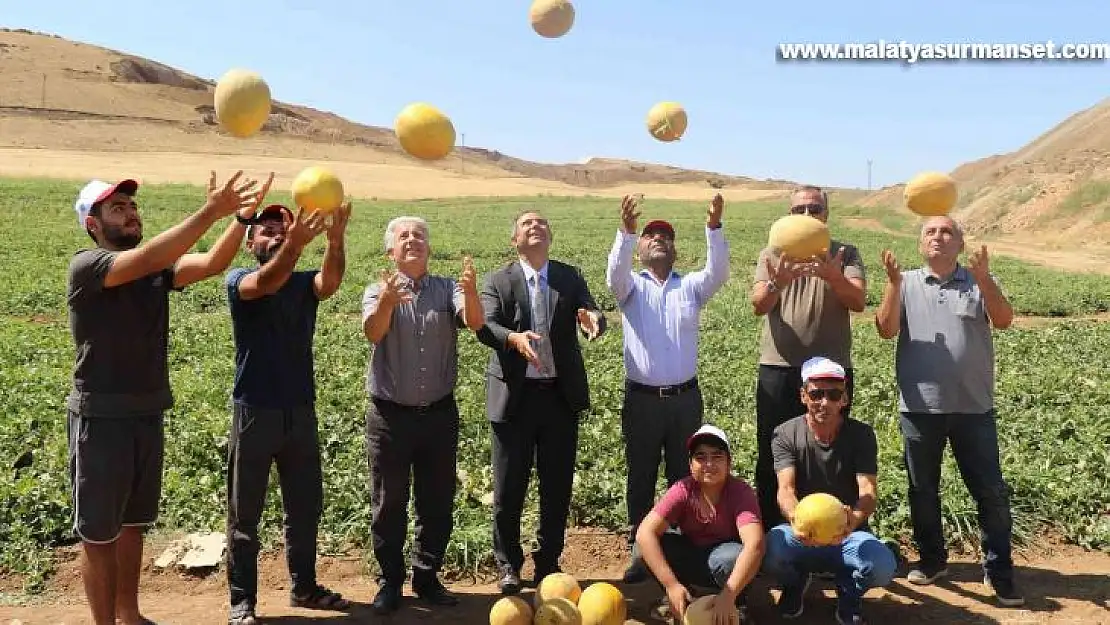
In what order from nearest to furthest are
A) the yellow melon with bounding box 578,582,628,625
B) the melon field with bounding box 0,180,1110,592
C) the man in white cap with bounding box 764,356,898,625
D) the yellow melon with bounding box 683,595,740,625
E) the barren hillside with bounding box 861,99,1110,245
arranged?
the yellow melon with bounding box 683,595,740,625
the yellow melon with bounding box 578,582,628,625
the man in white cap with bounding box 764,356,898,625
the melon field with bounding box 0,180,1110,592
the barren hillside with bounding box 861,99,1110,245

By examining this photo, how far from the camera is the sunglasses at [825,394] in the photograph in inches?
191

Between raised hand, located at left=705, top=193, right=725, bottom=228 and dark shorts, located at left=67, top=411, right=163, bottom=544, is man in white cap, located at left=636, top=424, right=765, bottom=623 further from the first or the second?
dark shorts, located at left=67, top=411, right=163, bottom=544

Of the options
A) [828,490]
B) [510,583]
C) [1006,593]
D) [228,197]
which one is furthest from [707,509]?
[228,197]

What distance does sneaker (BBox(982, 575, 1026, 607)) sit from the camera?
5.12m

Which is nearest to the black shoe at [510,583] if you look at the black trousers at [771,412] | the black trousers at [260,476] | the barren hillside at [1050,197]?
the black trousers at [260,476]

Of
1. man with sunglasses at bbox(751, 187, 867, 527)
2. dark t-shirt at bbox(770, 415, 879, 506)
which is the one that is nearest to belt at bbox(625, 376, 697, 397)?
man with sunglasses at bbox(751, 187, 867, 527)

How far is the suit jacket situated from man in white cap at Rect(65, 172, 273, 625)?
1497 millimetres

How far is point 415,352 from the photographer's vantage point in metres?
4.93

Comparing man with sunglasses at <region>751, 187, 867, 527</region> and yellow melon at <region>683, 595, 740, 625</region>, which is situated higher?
man with sunglasses at <region>751, 187, 867, 527</region>

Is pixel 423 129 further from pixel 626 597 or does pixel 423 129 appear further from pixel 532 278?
pixel 626 597

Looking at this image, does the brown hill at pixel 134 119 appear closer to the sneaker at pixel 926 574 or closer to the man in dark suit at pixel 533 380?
the man in dark suit at pixel 533 380

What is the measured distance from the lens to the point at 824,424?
16.1ft

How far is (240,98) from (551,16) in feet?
6.66

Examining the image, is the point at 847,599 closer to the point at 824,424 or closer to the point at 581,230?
the point at 824,424
